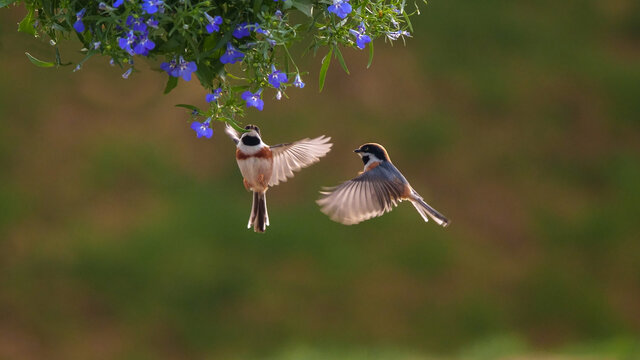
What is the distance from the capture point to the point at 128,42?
183 centimetres

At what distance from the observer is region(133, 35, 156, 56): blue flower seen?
184 cm

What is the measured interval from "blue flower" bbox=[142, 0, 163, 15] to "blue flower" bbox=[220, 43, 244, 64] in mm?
197

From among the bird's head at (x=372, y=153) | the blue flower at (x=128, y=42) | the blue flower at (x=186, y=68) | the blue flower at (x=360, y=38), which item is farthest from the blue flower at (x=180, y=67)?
the bird's head at (x=372, y=153)

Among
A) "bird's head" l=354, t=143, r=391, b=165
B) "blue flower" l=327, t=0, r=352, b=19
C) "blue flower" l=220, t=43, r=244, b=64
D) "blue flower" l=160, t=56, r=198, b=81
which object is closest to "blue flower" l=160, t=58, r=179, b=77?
"blue flower" l=160, t=56, r=198, b=81

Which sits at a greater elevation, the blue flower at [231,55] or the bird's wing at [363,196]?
the blue flower at [231,55]

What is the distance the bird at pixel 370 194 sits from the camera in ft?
6.96

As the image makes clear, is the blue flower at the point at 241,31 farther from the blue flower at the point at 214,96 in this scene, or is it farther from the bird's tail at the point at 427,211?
the bird's tail at the point at 427,211

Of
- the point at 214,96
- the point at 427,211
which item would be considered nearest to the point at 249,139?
the point at 214,96

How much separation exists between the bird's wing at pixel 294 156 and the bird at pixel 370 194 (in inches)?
3.8

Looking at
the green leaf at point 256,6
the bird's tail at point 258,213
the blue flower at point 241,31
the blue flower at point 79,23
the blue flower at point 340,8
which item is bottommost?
the bird's tail at point 258,213

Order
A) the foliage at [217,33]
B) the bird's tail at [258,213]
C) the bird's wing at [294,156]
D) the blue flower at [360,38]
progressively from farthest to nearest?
the bird's wing at [294,156]
the bird's tail at [258,213]
the blue flower at [360,38]
the foliage at [217,33]

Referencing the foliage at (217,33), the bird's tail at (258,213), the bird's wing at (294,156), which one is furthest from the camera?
the bird's wing at (294,156)

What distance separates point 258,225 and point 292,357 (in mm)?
2958

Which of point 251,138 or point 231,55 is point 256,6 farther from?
point 251,138
